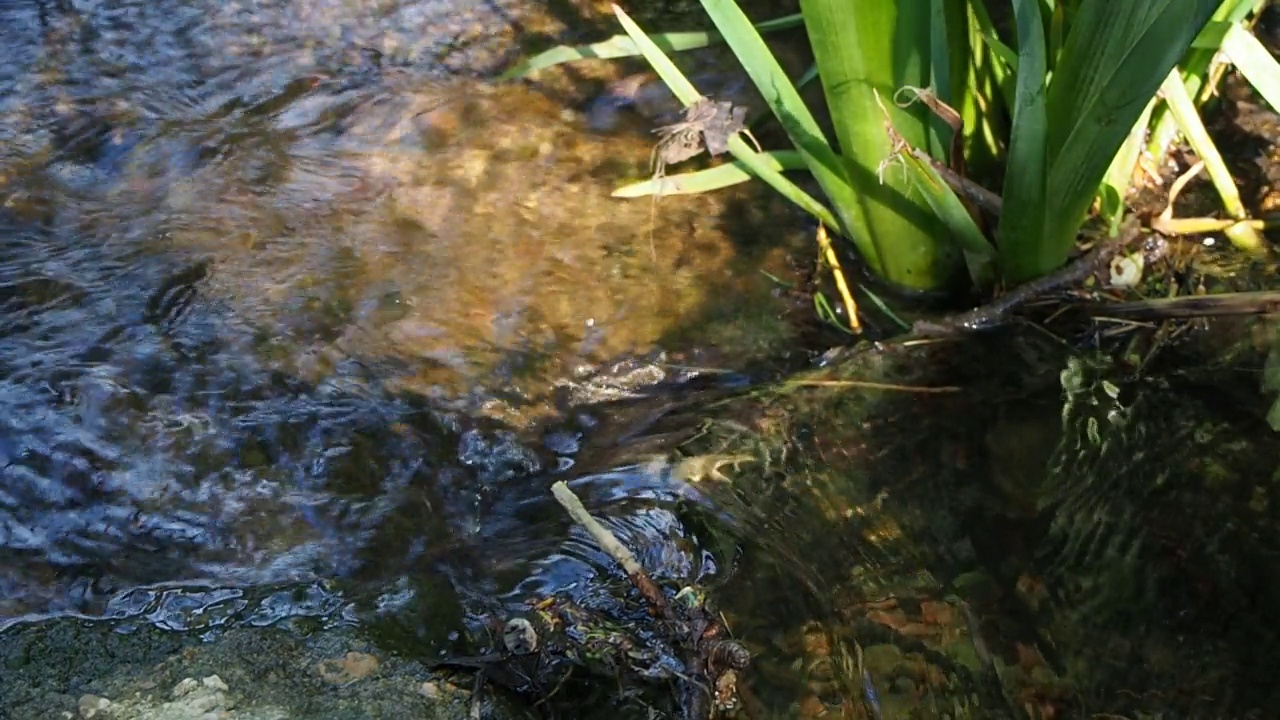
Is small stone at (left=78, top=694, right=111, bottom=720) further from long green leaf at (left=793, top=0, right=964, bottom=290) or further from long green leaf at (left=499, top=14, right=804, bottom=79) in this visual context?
long green leaf at (left=499, top=14, right=804, bottom=79)

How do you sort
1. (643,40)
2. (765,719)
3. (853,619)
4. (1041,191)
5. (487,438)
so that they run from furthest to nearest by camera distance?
(643,40)
(487,438)
(1041,191)
(853,619)
(765,719)

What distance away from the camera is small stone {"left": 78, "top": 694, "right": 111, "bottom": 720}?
1.04 metres

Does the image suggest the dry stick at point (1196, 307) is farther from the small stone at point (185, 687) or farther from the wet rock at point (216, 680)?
the small stone at point (185, 687)

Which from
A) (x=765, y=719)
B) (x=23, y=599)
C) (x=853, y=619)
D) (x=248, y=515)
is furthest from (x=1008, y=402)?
(x=23, y=599)

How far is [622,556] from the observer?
1.12 m

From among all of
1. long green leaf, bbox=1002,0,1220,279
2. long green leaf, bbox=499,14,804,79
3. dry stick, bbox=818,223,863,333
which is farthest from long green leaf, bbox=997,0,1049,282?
long green leaf, bbox=499,14,804,79

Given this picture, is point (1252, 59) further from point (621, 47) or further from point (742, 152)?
point (621, 47)

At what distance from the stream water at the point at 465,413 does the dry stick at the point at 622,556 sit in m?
0.06

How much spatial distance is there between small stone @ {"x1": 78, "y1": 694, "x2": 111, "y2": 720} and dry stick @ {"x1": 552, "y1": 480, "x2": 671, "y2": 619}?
0.49 m

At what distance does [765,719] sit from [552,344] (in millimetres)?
780

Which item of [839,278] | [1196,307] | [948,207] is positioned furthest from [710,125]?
[1196,307]

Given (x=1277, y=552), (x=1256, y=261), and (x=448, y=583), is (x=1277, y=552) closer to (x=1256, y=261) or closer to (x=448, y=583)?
(x=1256, y=261)

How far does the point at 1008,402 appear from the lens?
1419 mm

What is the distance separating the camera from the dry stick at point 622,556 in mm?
1099
